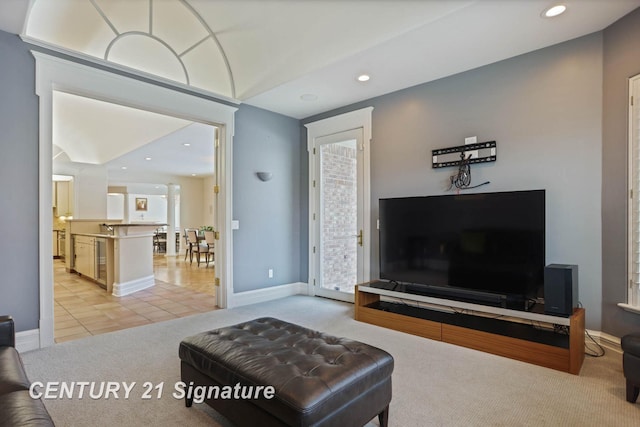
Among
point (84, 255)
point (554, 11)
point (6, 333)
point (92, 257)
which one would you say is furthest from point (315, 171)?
point (84, 255)

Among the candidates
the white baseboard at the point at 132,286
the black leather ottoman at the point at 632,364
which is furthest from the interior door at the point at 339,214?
the white baseboard at the point at 132,286

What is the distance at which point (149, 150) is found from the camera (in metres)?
7.10

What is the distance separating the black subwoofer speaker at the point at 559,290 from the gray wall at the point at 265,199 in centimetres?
336

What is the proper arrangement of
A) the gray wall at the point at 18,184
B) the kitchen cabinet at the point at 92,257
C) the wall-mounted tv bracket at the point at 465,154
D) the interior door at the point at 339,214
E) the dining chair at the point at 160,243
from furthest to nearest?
the dining chair at the point at 160,243 < the kitchen cabinet at the point at 92,257 < the interior door at the point at 339,214 < the wall-mounted tv bracket at the point at 465,154 < the gray wall at the point at 18,184

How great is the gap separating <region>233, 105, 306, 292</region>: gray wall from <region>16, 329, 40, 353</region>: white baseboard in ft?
6.74

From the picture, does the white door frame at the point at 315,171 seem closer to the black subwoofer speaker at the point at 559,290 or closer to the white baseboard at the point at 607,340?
the black subwoofer speaker at the point at 559,290

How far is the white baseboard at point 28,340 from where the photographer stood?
9.41 feet

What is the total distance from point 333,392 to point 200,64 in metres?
4.08

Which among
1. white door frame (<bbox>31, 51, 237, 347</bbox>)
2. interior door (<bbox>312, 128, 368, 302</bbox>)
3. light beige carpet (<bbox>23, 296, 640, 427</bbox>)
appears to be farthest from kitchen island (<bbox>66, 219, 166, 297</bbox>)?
interior door (<bbox>312, 128, 368, 302</bbox>)

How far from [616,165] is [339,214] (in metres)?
3.02

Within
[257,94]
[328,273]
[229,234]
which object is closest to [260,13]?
[257,94]

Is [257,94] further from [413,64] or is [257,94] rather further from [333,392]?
[333,392]

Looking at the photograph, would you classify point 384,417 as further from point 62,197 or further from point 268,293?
point 62,197

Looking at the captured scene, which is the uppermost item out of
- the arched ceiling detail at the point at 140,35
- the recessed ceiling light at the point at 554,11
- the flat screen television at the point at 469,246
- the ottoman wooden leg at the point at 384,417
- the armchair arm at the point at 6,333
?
the arched ceiling detail at the point at 140,35
